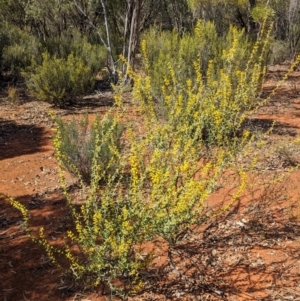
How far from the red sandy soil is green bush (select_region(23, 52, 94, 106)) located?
3297 millimetres

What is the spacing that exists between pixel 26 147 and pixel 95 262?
14.1 ft

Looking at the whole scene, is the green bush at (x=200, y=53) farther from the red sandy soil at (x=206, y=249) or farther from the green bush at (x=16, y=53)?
the green bush at (x=16, y=53)

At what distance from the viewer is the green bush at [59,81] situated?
8.70 meters

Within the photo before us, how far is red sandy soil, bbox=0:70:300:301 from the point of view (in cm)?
318

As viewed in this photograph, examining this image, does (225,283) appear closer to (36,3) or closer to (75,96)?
(75,96)

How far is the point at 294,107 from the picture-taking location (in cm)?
887

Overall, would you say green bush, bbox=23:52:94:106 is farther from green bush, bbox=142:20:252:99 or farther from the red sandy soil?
the red sandy soil

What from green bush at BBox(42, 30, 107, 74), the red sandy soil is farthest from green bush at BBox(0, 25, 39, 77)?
the red sandy soil

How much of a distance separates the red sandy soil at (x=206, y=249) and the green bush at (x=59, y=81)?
330 centimetres

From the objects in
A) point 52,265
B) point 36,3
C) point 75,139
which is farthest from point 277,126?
point 36,3

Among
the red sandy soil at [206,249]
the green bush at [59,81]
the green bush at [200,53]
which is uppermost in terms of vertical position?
the green bush at [200,53]

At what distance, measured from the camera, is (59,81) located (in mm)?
8734

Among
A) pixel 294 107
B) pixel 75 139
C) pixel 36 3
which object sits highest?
pixel 36 3

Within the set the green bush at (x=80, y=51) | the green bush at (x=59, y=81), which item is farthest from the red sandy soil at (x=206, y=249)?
the green bush at (x=80, y=51)
